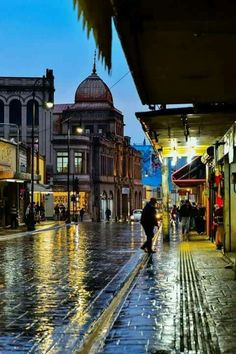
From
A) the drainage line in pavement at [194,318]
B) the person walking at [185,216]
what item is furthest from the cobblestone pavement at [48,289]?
the person walking at [185,216]

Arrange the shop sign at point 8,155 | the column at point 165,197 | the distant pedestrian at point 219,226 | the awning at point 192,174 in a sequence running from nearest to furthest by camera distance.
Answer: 1. the distant pedestrian at point 219,226
2. the column at point 165,197
3. the awning at point 192,174
4. the shop sign at point 8,155

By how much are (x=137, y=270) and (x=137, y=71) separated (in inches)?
394

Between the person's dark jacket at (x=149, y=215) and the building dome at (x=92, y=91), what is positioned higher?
the building dome at (x=92, y=91)

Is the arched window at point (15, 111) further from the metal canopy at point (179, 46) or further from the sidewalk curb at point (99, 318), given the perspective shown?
the metal canopy at point (179, 46)

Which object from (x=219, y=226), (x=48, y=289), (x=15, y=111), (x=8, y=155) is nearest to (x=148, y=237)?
(x=219, y=226)

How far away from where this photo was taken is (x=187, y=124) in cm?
1791

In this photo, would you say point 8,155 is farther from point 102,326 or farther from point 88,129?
point 88,129

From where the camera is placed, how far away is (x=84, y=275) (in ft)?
54.4

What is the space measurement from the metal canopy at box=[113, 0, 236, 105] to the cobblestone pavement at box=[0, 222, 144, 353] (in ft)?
11.0

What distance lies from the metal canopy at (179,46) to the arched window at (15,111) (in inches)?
2724

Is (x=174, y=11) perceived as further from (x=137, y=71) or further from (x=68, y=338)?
(x=68, y=338)

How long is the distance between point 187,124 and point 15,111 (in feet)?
204

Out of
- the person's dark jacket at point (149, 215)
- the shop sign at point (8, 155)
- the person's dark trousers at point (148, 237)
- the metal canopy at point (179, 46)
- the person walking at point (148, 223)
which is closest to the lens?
the metal canopy at point (179, 46)

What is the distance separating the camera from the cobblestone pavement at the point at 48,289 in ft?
30.0
